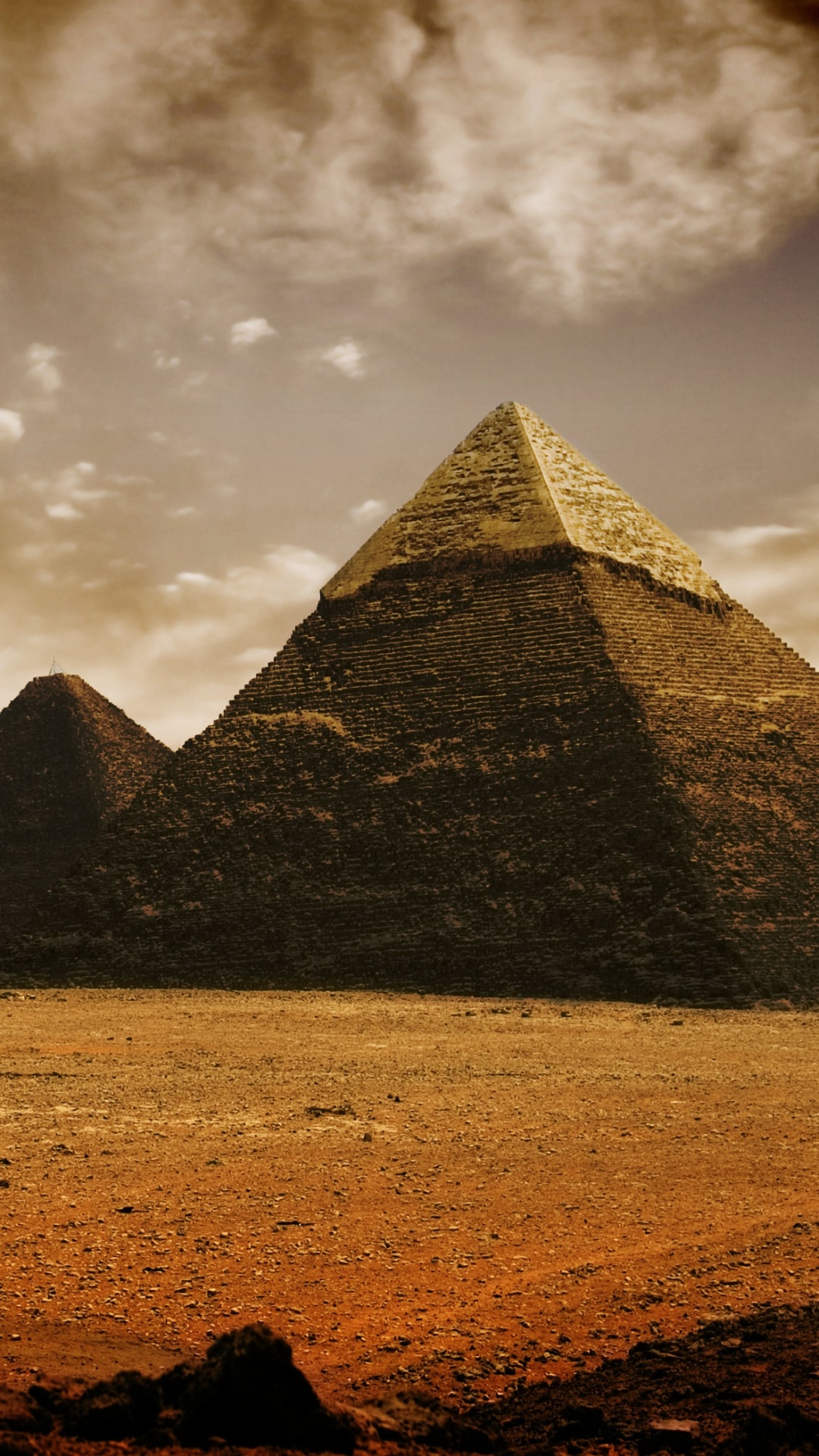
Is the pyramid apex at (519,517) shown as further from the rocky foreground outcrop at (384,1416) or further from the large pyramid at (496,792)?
the rocky foreground outcrop at (384,1416)

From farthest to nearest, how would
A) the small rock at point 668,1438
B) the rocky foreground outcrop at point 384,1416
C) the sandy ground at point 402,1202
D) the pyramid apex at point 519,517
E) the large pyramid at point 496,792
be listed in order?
the pyramid apex at point 519,517 → the large pyramid at point 496,792 → the sandy ground at point 402,1202 → the small rock at point 668,1438 → the rocky foreground outcrop at point 384,1416

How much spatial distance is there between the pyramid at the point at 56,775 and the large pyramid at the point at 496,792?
1455 cm

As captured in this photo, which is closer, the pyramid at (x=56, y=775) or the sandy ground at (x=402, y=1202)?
the sandy ground at (x=402, y=1202)

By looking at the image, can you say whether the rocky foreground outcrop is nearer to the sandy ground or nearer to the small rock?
the small rock

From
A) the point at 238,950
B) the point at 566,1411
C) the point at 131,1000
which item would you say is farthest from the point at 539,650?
the point at 566,1411

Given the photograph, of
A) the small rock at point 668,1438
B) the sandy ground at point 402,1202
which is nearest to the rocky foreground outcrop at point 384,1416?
the small rock at point 668,1438

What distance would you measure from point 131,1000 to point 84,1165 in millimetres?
12760

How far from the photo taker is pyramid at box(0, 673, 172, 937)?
40.2m

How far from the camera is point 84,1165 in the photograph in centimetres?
848

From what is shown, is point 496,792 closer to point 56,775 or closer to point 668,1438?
point 668,1438

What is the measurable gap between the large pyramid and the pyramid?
14551 mm

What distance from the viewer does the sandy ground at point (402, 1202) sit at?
5.25 meters

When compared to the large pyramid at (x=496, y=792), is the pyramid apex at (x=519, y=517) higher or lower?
higher

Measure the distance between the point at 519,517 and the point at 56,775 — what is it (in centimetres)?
2212
